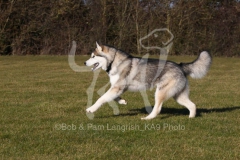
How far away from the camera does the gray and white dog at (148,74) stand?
701 centimetres

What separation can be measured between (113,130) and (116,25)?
22.1 metres

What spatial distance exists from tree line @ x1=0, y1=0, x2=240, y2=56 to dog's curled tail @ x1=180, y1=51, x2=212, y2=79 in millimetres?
19468

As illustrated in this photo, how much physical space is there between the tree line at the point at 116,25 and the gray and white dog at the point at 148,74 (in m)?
19.5

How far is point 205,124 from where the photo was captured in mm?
6562

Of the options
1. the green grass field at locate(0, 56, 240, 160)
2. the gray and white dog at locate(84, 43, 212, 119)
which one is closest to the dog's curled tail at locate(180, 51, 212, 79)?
the gray and white dog at locate(84, 43, 212, 119)

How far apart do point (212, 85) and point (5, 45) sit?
16764mm

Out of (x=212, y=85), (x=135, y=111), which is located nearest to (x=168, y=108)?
(x=135, y=111)

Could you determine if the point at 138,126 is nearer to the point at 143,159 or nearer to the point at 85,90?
the point at 143,159

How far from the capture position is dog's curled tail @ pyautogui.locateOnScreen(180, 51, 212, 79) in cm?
728

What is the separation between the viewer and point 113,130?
6.11 m

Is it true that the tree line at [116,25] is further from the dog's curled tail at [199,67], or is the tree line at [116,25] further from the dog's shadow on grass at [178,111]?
the dog's curled tail at [199,67]

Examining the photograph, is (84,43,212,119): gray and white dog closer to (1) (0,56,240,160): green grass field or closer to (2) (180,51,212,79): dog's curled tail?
(2) (180,51,212,79): dog's curled tail

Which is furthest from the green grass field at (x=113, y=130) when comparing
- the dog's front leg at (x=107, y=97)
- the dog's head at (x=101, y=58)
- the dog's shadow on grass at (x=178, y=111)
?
the dog's head at (x=101, y=58)

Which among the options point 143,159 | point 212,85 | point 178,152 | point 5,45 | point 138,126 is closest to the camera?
point 143,159
